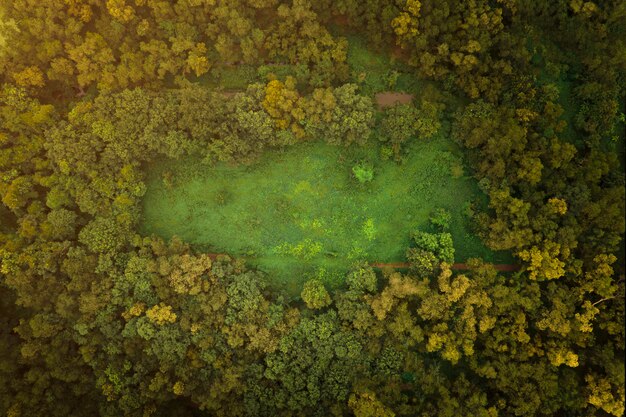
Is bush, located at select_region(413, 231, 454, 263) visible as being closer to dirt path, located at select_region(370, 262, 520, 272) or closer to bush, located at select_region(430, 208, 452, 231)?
bush, located at select_region(430, 208, 452, 231)

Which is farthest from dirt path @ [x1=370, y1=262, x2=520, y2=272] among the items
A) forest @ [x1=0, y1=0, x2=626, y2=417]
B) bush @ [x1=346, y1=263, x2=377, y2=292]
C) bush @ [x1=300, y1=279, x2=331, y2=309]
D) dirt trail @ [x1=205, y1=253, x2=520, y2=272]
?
bush @ [x1=300, y1=279, x2=331, y2=309]

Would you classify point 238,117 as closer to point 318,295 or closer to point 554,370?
point 318,295

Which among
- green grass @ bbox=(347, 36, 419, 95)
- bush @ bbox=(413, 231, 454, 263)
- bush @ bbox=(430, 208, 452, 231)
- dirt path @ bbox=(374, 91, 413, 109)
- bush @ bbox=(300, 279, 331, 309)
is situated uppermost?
green grass @ bbox=(347, 36, 419, 95)

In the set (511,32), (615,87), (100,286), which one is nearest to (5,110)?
(100,286)

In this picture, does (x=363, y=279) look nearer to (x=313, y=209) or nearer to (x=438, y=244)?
(x=438, y=244)

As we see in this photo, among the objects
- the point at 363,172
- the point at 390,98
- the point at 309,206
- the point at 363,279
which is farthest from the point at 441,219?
the point at 390,98

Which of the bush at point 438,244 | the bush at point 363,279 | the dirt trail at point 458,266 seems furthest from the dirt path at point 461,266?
the bush at point 363,279
